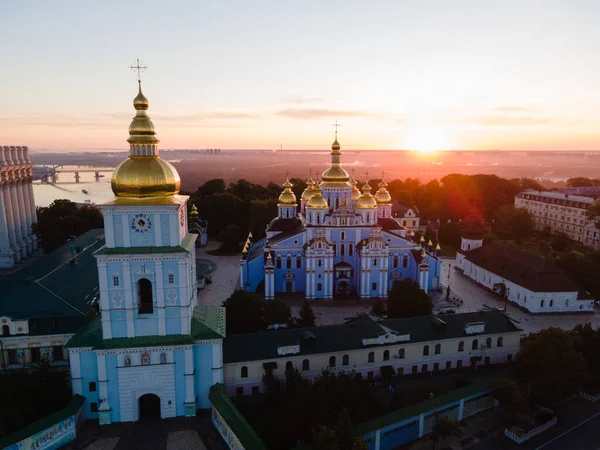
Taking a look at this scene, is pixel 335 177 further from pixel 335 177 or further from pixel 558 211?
pixel 558 211

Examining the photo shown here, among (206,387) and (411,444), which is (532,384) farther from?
(206,387)

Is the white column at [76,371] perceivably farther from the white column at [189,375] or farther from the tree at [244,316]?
the tree at [244,316]

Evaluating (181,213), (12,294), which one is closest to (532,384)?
(181,213)

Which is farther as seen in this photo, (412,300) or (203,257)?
(203,257)

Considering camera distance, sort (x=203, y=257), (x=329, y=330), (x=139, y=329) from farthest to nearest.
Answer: (x=203, y=257) → (x=329, y=330) → (x=139, y=329)

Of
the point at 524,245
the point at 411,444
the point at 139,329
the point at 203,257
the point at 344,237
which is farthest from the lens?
the point at 524,245

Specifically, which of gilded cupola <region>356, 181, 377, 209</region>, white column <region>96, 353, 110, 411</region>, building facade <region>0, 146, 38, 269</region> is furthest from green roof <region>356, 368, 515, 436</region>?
building facade <region>0, 146, 38, 269</region>
